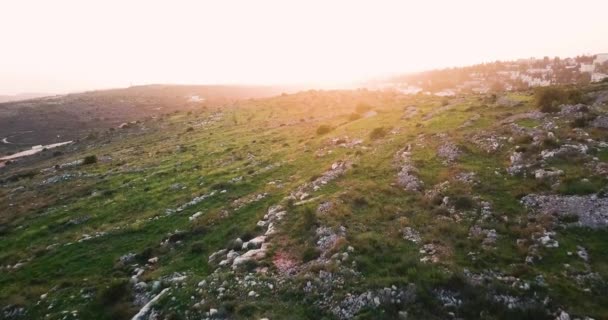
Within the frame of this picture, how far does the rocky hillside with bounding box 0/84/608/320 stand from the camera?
15523 mm

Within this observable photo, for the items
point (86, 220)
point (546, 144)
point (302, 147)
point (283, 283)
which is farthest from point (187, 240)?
point (546, 144)

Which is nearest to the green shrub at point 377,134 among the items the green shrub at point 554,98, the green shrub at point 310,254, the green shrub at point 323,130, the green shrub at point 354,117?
the green shrub at point 323,130

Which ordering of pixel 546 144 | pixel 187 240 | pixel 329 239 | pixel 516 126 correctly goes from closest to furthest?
pixel 329 239 → pixel 187 240 → pixel 546 144 → pixel 516 126

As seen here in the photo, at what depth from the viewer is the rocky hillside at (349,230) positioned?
15.5 metres

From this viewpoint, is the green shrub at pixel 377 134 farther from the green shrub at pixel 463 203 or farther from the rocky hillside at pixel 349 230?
the green shrub at pixel 463 203

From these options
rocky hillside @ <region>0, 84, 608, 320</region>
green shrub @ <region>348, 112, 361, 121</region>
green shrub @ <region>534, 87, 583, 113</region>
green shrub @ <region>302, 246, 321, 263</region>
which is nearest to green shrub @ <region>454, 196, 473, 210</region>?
rocky hillside @ <region>0, 84, 608, 320</region>

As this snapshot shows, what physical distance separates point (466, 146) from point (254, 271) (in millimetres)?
21666

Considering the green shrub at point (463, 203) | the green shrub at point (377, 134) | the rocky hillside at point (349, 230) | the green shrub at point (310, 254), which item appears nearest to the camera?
the rocky hillside at point (349, 230)

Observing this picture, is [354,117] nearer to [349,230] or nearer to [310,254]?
[349,230]

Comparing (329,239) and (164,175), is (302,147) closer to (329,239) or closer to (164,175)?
(164,175)

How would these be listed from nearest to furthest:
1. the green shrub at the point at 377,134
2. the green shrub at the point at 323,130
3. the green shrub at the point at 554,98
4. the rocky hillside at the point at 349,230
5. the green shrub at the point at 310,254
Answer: the rocky hillside at the point at 349,230 < the green shrub at the point at 310,254 < the green shrub at the point at 554,98 < the green shrub at the point at 377,134 < the green shrub at the point at 323,130

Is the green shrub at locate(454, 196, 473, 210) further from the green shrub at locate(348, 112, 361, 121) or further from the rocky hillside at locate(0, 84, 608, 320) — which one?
the green shrub at locate(348, 112, 361, 121)

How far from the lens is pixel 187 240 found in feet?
81.0

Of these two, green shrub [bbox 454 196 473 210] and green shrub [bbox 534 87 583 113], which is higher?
green shrub [bbox 534 87 583 113]
